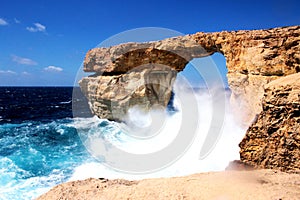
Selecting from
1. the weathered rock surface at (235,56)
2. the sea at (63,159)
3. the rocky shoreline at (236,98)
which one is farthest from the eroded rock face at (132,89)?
the sea at (63,159)

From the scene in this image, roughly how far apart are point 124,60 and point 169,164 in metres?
11.8

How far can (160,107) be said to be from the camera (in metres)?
22.9

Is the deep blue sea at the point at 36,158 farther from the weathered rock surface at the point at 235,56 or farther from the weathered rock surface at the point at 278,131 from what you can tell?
the weathered rock surface at the point at 278,131

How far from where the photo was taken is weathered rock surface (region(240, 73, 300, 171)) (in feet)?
19.2

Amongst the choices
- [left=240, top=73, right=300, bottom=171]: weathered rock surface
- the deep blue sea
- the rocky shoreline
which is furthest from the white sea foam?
[left=240, top=73, right=300, bottom=171]: weathered rock surface

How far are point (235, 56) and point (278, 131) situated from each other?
9.49 m

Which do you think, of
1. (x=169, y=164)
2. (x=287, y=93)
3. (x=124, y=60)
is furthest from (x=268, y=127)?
(x=124, y=60)

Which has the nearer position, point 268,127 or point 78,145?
point 268,127

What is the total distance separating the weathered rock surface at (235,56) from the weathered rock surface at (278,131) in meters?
5.12

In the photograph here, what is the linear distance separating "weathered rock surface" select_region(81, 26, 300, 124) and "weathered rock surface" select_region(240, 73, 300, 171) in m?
5.12

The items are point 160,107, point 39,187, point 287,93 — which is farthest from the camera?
point 160,107

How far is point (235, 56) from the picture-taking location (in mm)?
14570

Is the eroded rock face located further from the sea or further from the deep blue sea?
the deep blue sea

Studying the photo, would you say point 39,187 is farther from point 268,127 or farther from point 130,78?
point 130,78
